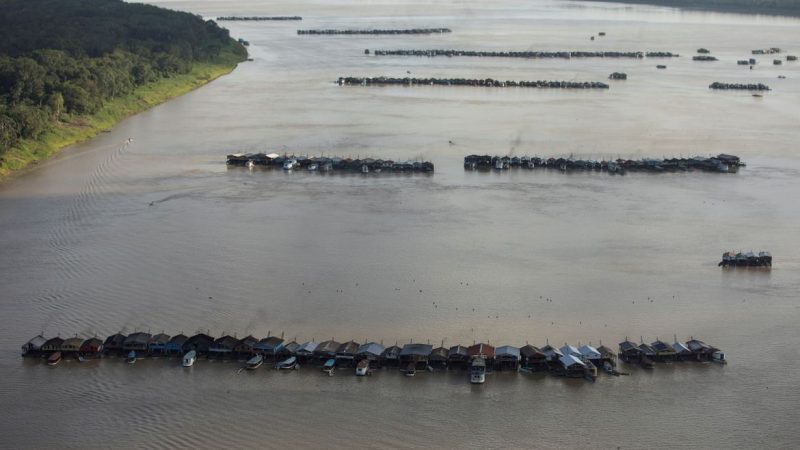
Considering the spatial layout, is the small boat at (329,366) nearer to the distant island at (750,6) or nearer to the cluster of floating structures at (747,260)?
the cluster of floating structures at (747,260)

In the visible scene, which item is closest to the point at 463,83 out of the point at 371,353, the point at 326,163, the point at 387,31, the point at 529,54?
the point at 529,54

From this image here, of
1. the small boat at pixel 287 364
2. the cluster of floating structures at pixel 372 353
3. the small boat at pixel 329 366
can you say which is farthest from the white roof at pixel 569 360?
the small boat at pixel 287 364

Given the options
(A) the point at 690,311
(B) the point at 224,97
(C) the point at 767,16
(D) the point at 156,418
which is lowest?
(D) the point at 156,418

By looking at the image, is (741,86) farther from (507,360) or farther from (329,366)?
(329,366)

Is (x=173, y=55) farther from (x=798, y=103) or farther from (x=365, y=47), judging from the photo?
(x=798, y=103)

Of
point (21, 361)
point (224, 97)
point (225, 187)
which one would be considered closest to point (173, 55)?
point (224, 97)

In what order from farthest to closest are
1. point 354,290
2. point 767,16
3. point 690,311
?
1. point 767,16
2. point 354,290
3. point 690,311
